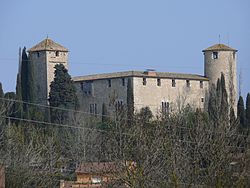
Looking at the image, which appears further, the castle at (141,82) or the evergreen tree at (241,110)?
the castle at (141,82)

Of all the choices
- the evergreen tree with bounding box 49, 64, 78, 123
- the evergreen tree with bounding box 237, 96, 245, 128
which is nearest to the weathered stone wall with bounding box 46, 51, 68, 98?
the evergreen tree with bounding box 49, 64, 78, 123

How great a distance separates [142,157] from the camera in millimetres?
20688

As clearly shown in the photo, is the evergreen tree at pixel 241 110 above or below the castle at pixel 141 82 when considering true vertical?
below

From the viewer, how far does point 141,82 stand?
62.2m

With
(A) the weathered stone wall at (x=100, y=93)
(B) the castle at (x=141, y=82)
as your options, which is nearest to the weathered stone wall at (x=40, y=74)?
(B) the castle at (x=141, y=82)

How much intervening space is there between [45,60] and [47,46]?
125 centimetres

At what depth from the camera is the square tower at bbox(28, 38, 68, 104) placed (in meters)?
62.6

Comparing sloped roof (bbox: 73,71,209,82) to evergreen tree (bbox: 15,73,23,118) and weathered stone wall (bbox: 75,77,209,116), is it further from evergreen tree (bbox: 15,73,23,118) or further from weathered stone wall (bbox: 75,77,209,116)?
evergreen tree (bbox: 15,73,23,118)

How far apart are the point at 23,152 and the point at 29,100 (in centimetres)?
2784

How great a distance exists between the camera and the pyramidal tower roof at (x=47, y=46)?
64312mm

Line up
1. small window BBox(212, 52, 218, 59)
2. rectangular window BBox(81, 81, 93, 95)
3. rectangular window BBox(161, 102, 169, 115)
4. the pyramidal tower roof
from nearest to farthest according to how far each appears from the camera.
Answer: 1. rectangular window BBox(161, 102, 169, 115)
2. the pyramidal tower roof
3. rectangular window BBox(81, 81, 93, 95)
4. small window BBox(212, 52, 218, 59)

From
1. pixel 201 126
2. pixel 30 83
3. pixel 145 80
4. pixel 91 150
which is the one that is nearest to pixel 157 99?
pixel 145 80

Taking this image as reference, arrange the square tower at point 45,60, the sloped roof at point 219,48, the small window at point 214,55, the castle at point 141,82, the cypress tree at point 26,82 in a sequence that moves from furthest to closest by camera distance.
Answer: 1. the sloped roof at point 219,48
2. the small window at point 214,55
3. the square tower at point 45,60
4. the castle at point 141,82
5. the cypress tree at point 26,82

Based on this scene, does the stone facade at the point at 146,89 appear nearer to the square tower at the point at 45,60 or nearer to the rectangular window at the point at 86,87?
the rectangular window at the point at 86,87
